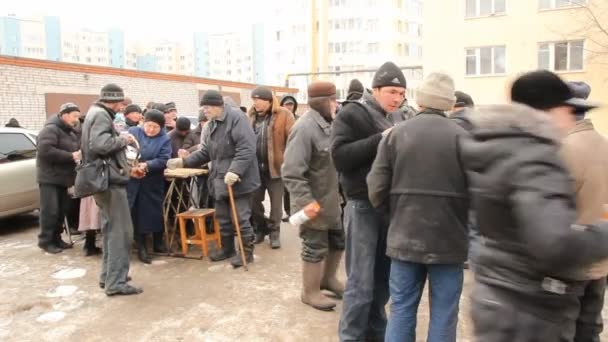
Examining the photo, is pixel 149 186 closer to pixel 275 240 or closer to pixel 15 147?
pixel 275 240

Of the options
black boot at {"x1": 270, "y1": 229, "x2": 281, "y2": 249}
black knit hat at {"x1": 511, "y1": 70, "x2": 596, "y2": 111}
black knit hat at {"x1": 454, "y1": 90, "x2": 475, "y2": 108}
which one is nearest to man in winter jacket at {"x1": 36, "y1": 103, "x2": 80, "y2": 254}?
black boot at {"x1": 270, "y1": 229, "x2": 281, "y2": 249}

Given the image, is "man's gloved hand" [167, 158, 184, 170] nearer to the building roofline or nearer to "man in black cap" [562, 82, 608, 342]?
"man in black cap" [562, 82, 608, 342]

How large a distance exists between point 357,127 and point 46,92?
16417mm

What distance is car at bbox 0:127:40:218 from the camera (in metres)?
7.43

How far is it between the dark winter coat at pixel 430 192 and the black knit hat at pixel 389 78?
517 mm

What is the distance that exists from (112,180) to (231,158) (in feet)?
4.43

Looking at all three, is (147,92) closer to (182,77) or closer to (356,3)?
(182,77)

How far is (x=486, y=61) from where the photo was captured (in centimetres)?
2364

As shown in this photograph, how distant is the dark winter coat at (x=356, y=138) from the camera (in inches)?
131

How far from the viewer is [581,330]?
3.05m

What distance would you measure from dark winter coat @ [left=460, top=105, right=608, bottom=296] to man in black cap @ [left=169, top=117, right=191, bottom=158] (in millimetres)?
5656

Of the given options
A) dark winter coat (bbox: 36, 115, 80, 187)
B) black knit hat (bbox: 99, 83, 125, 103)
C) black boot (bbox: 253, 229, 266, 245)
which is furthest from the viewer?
black boot (bbox: 253, 229, 266, 245)

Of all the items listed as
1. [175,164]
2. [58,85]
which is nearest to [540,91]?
[175,164]

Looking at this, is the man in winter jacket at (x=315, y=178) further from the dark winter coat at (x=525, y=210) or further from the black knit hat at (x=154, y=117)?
the black knit hat at (x=154, y=117)
